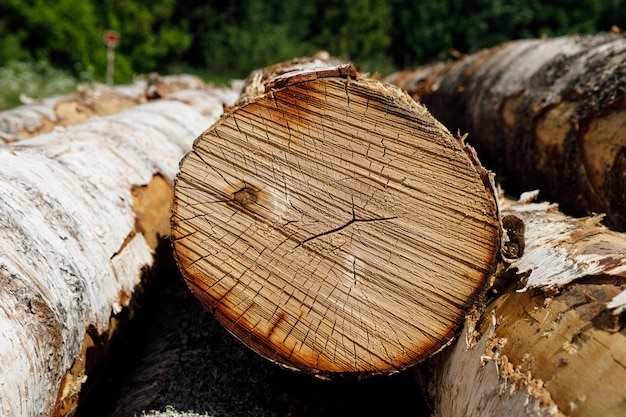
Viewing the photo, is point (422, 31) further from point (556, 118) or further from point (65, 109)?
point (556, 118)

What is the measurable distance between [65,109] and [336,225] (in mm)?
3476

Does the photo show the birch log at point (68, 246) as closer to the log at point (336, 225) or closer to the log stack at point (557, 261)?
the log at point (336, 225)

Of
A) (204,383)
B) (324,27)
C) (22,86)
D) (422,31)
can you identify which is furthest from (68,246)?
(422,31)

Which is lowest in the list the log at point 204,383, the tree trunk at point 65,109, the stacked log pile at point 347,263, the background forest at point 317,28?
the background forest at point 317,28

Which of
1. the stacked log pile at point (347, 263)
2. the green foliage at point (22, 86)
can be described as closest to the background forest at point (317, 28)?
the green foliage at point (22, 86)

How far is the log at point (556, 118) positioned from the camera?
2.05 meters

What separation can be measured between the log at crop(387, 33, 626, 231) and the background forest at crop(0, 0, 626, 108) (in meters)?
14.9

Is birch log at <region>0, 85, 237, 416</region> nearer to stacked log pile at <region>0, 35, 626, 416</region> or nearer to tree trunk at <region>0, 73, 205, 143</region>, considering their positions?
stacked log pile at <region>0, 35, 626, 416</region>

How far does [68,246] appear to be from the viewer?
1495mm

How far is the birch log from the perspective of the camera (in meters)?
1.26

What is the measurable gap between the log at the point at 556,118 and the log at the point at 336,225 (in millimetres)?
1118

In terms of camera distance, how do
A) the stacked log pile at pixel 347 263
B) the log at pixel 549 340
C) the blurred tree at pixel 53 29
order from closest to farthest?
the log at pixel 549 340, the stacked log pile at pixel 347 263, the blurred tree at pixel 53 29

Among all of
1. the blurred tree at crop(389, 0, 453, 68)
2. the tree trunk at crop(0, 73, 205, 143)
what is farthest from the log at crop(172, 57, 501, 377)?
the blurred tree at crop(389, 0, 453, 68)

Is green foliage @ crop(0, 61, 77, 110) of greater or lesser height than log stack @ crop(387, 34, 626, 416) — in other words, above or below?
below
